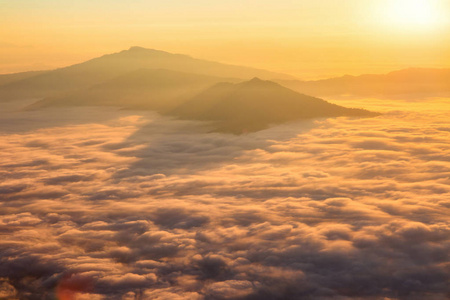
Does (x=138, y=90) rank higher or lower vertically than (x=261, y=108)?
higher

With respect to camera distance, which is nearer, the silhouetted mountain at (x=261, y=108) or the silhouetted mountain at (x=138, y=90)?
the silhouetted mountain at (x=261, y=108)

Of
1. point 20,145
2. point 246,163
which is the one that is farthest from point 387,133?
point 20,145

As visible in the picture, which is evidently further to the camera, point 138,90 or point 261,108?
point 138,90

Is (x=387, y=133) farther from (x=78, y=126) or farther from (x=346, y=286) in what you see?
(x=78, y=126)

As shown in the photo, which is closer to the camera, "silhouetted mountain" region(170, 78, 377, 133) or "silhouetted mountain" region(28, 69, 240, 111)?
"silhouetted mountain" region(170, 78, 377, 133)
